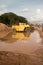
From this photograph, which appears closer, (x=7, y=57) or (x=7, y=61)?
(x=7, y=61)

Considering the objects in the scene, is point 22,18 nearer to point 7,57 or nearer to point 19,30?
point 19,30

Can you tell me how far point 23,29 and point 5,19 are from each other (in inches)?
885

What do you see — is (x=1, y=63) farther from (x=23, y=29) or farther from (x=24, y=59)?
(x=23, y=29)

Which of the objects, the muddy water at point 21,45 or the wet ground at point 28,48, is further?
the muddy water at point 21,45

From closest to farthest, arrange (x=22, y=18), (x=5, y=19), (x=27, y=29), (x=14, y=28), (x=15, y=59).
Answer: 1. (x=15, y=59)
2. (x=14, y=28)
3. (x=27, y=29)
4. (x=5, y=19)
5. (x=22, y=18)

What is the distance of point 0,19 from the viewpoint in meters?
60.8

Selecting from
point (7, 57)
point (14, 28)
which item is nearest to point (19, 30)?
point (14, 28)

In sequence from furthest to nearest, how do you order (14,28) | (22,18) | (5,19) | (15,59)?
1. (22,18)
2. (5,19)
3. (14,28)
4. (15,59)

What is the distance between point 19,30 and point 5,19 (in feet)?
75.7

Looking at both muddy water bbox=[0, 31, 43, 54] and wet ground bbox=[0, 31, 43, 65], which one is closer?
wet ground bbox=[0, 31, 43, 65]

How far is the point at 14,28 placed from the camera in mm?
36875

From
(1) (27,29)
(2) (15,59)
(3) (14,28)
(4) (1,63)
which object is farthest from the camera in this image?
(1) (27,29)

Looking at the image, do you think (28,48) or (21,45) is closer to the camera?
(28,48)

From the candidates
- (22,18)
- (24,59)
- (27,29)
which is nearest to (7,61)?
(24,59)
